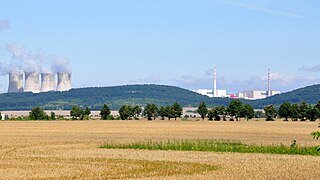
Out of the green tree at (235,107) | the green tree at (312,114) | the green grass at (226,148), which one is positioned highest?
the green tree at (235,107)

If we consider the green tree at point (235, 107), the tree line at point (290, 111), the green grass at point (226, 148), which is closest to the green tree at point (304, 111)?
the tree line at point (290, 111)

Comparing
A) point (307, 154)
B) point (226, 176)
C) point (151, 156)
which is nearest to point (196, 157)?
point (151, 156)

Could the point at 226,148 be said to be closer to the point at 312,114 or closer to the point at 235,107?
the point at 312,114

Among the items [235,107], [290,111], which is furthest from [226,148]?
[235,107]

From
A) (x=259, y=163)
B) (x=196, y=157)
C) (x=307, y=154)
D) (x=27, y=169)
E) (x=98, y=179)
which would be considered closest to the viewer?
(x=98, y=179)

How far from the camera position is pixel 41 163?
44.4 metres

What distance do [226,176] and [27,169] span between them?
1227 cm

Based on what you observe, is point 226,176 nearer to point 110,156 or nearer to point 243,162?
point 243,162

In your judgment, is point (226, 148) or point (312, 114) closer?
point (226, 148)

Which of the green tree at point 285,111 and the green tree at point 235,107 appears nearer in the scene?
the green tree at point 285,111

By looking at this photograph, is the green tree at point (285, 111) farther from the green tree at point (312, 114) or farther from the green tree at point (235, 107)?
the green tree at point (235, 107)

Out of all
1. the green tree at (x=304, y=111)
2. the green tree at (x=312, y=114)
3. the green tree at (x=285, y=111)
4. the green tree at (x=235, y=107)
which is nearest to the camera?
the green tree at (x=312, y=114)

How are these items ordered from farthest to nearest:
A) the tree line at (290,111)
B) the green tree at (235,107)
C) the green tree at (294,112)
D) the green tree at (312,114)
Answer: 1. the green tree at (235,107)
2. the green tree at (294,112)
3. the tree line at (290,111)
4. the green tree at (312,114)

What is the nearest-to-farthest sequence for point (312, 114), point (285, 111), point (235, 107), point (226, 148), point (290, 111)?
1. point (226, 148)
2. point (312, 114)
3. point (290, 111)
4. point (285, 111)
5. point (235, 107)
